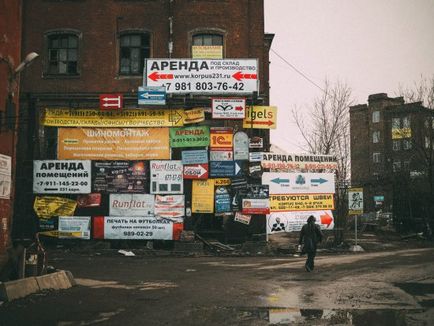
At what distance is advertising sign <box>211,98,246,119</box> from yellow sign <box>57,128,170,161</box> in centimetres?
239

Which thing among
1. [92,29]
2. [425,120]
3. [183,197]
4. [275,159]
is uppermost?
[92,29]

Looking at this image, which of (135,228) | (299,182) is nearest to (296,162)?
(299,182)

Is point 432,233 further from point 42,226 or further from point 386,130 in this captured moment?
point 386,130

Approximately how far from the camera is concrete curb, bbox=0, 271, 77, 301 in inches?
387

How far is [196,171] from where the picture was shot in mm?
22438

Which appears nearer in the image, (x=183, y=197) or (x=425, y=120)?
(x=183, y=197)

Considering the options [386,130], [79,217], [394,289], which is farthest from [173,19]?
[386,130]

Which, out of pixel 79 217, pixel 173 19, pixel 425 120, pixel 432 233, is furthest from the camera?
pixel 425 120

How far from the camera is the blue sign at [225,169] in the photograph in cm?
2247

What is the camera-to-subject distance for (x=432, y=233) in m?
32.4

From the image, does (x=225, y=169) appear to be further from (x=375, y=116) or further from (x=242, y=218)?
(x=375, y=116)

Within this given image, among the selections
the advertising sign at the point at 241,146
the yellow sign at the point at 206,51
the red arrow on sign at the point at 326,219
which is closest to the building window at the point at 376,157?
the red arrow on sign at the point at 326,219

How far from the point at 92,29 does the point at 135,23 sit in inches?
84.1

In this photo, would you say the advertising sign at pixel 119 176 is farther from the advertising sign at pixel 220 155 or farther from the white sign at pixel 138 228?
the advertising sign at pixel 220 155
